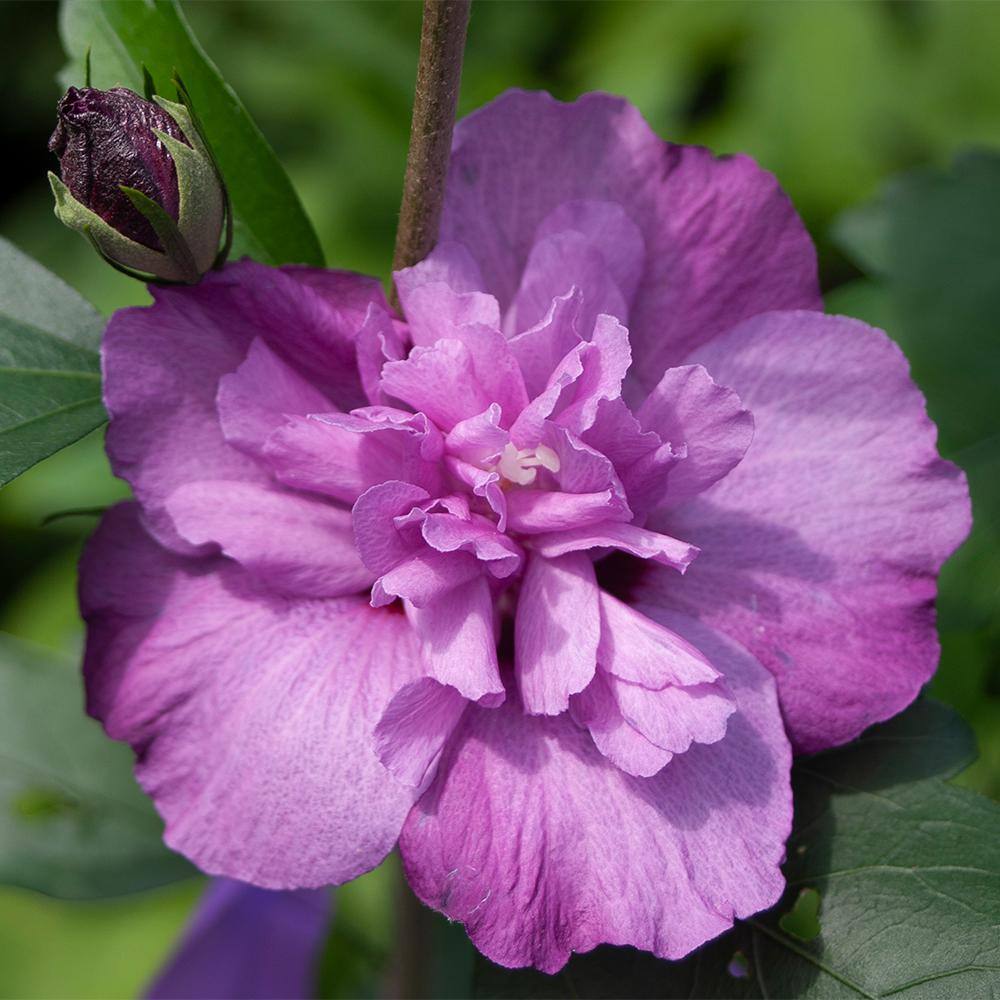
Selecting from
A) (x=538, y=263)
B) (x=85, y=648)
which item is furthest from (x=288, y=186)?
(x=85, y=648)

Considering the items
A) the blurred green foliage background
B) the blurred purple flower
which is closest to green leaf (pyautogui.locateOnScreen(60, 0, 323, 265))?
the blurred purple flower

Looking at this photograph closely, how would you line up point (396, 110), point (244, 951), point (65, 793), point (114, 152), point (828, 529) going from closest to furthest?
point (114, 152)
point (828, 529)
point (65, 793)
point (244, 951)
point (396, 110)

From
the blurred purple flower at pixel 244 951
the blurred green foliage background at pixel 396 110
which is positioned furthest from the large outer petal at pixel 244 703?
the blurred green foliage background at pixel 396 110

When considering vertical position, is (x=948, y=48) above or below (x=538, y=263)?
below

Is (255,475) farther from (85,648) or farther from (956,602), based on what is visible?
(956,602)

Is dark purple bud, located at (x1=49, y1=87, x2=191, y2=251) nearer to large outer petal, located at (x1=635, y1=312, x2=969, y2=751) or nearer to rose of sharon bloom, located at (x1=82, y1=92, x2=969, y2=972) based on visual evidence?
rose of sharon bloom, located at (x1=82, y1=92, x2=969, y2=972)

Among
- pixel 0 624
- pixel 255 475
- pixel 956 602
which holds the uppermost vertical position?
pixel 255 475

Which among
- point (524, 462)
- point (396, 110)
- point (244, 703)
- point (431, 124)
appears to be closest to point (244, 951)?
point (244, 703)

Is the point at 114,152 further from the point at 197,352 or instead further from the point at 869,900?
the point at 869,900
